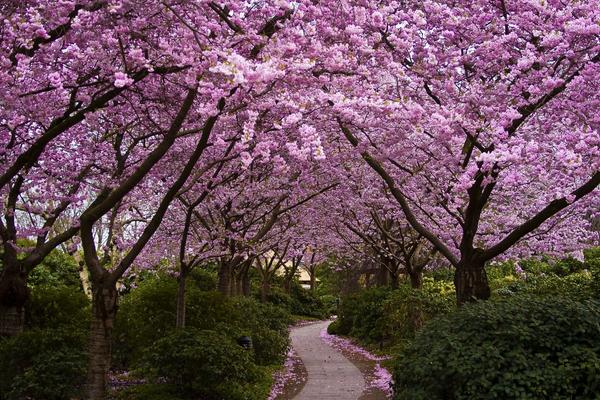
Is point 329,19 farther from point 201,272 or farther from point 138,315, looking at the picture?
point 201,272

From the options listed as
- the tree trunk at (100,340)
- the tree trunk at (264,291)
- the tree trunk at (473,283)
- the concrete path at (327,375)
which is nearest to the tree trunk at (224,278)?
the concrete path at (327,375)

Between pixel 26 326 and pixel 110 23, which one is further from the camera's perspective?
pixel 26 326

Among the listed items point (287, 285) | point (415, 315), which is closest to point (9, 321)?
point (415, 315)

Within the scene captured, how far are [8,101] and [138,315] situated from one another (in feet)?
20.4

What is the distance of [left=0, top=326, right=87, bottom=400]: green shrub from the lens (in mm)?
7137

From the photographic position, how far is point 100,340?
6746 millimetres

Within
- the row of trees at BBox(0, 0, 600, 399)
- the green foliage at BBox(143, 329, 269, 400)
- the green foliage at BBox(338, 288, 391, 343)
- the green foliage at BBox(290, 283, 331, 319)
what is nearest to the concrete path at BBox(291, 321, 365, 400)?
the green foliage at BBox(338, 288, 391, 343)

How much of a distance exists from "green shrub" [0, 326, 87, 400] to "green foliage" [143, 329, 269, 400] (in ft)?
3.36

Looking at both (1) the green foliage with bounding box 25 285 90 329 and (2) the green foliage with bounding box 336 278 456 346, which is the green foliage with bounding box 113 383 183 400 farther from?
(2) the green foliage with bounding box 336 278 456 346

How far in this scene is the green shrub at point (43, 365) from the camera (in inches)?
281

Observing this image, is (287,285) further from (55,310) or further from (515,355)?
(515,355)

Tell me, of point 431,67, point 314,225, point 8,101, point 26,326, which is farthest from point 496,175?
point 314,225

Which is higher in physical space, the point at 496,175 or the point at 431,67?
the point at 431,67

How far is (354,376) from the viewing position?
39.1ft
